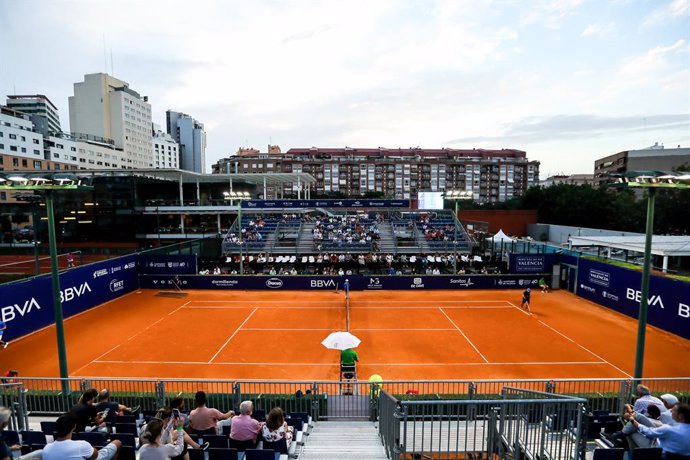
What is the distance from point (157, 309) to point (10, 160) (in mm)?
64902

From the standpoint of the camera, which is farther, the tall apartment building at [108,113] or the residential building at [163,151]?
the residential building at [163,151]

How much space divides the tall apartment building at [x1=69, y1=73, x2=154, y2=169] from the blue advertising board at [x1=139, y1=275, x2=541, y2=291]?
94.3m

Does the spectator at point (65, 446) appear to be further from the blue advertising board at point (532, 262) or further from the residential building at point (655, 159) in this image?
the residential building at point (655, 159)

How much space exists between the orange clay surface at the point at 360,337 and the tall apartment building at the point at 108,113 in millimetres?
101024

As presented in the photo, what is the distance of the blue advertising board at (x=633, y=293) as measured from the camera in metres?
18.8

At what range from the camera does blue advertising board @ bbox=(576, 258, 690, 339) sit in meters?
18.8

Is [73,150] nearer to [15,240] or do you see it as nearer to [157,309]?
[15,240]

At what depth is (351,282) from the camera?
29.0 meters

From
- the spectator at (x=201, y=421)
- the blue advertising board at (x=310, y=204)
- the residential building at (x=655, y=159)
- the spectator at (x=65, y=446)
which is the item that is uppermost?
the residential building at (x=655, y=159)

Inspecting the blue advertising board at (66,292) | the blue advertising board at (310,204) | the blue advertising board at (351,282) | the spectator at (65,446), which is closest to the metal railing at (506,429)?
the spectator at (65,446)

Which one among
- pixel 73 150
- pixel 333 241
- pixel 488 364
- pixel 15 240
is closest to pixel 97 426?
pixel 488 364

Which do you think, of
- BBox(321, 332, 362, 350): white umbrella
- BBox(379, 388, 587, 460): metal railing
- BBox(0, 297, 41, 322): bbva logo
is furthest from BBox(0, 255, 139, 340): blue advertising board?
BBox(379, 388, 587, 460): metal railing

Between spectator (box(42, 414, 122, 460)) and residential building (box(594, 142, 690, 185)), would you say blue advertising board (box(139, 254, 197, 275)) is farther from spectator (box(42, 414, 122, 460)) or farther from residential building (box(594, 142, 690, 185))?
residential building (box(594, 142, 690, 185))

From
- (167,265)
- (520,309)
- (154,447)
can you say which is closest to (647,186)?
(154,447)
